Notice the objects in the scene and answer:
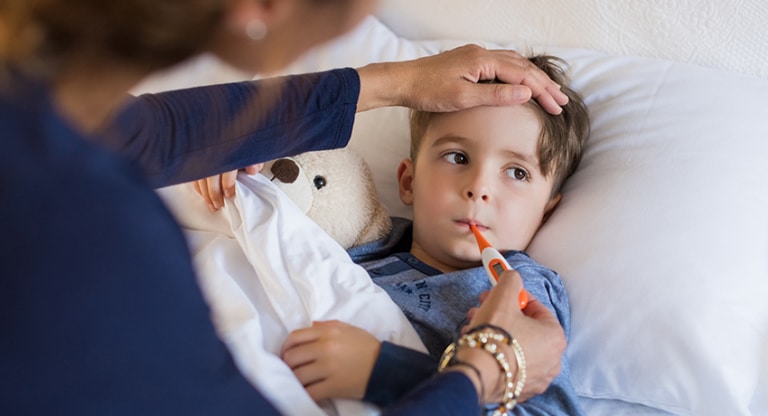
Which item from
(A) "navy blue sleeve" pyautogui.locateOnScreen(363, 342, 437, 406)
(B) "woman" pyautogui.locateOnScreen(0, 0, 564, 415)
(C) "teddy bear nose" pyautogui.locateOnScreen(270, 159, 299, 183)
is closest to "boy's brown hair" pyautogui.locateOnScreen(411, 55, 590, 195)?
(C) "teddy bear nose" pyautogui.locateOnScreen(270, 159, 299, 183)

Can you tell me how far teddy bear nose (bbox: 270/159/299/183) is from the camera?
134cm

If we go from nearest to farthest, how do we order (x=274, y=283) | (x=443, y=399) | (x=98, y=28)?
1. (x=98, y=28)
2. (x=443, y=399)
3. (x=274, y=283)

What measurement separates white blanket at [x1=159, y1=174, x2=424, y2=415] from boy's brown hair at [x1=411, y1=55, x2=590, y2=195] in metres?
0.33

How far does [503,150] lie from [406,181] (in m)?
0.23

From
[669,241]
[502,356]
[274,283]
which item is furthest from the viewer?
[669,241]

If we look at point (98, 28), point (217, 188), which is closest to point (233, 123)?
point (217, 188)

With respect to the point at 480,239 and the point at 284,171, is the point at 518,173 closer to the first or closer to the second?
the point at 480,239

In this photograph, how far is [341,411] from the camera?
1.00 metres

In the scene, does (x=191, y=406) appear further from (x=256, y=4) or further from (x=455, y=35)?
(x=455, y=35)

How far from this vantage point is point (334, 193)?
1.38m

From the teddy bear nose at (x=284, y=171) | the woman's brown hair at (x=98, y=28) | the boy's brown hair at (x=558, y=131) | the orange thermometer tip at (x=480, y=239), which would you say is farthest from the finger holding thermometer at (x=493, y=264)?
the woman's brown hair at (x=98, y=28)

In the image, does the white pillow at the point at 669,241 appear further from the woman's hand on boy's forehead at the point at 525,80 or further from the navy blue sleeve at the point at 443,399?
the navy blue sleeve at the point at 443,399

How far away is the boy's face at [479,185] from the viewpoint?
130 centimetres

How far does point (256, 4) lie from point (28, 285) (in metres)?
0.25
